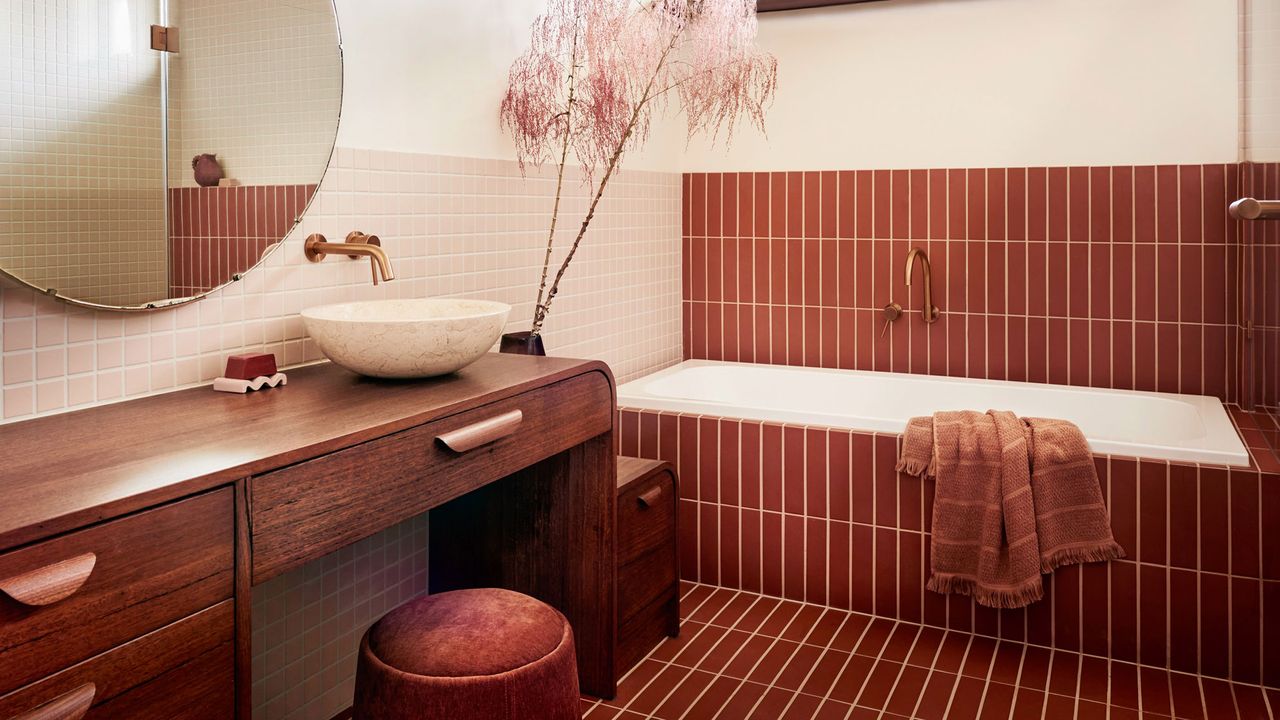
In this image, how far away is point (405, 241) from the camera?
2482 mm

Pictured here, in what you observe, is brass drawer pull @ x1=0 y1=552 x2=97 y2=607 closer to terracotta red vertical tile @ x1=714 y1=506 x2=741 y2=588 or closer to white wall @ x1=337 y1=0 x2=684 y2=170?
white wall @ x1=337 y1=0 x2=684 y2=170

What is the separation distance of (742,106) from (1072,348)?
1.54 m

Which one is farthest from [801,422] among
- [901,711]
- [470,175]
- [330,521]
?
[330,521]

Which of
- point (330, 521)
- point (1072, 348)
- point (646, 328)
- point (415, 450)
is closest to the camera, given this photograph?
Answer: point (330, 521)

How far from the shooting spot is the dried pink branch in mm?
2738

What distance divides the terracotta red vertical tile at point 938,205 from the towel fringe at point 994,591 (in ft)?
4.87

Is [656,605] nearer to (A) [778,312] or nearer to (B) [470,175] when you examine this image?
(B) [470,175]

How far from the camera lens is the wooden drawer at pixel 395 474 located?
1.36 m

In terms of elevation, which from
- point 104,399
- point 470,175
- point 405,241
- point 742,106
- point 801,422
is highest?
point 742,106

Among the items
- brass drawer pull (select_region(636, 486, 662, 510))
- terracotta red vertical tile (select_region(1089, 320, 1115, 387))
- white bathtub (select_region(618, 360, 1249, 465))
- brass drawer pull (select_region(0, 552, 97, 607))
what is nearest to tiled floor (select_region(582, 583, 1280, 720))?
brass drawer pull (select_region(636, 486, 662, 510))

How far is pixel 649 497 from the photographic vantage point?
2.62m

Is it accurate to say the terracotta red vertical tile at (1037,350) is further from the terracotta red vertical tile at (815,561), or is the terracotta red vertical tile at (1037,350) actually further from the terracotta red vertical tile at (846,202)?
the terracotta red vertical tile at (815,561)

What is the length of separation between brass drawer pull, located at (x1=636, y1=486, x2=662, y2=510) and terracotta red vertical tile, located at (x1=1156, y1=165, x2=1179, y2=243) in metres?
2.02

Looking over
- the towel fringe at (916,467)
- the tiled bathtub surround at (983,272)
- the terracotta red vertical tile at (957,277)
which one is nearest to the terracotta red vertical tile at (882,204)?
the tiled bathtub surround at (983,272)
